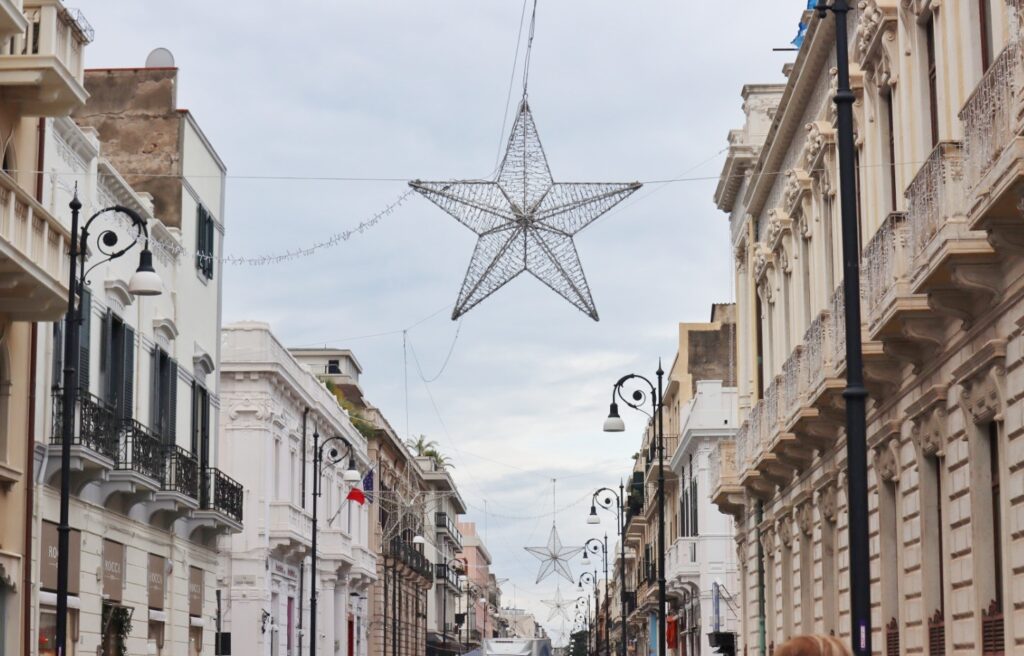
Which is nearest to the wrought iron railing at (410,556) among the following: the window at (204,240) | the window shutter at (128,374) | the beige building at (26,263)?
the window at (204,240)

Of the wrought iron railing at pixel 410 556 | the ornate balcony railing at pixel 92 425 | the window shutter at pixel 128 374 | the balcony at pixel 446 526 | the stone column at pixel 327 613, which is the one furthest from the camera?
the balcony at pixel 446 526

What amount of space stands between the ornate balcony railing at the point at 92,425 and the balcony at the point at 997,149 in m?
14.6

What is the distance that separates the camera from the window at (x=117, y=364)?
28.5 metres

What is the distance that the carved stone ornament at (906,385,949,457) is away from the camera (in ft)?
59.5

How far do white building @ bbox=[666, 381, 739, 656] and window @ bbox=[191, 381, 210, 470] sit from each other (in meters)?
18.8

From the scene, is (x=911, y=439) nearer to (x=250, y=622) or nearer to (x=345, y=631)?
(x=250, y=622)

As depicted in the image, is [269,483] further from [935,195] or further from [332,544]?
[935,195]

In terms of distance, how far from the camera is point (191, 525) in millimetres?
35250

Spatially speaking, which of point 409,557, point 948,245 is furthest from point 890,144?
point 409,557

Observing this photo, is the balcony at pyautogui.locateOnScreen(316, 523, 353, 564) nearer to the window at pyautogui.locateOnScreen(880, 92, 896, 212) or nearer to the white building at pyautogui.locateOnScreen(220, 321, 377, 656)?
the white building at pyautogui.locateOnScreen(220, 321, 377, 656)

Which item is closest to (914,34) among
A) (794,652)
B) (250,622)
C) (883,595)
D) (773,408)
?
(883,595)

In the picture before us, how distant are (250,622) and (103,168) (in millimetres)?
19423

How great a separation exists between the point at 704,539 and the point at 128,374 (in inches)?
1072

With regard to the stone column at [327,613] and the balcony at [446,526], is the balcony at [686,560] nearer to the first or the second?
the stone column at [327,613]
